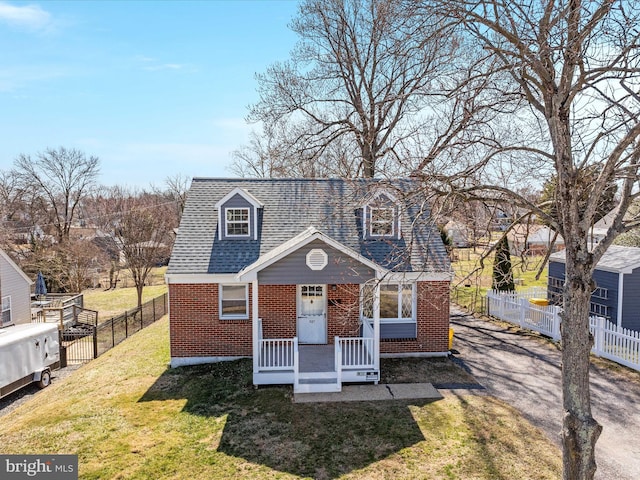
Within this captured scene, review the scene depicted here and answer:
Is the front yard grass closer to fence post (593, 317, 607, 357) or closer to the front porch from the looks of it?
the front porch

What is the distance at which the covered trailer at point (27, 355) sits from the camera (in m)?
14.2

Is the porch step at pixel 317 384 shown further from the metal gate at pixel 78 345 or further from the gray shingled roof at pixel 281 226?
the metal gate at pixel 78 345

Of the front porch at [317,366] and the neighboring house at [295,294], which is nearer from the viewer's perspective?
the front porch at [317,366]

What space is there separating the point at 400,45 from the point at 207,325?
35.0ft

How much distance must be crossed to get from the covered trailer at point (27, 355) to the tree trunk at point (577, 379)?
52.5 ft

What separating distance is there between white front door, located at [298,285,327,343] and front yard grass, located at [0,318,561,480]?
272cm

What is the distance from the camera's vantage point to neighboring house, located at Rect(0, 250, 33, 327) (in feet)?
76.1

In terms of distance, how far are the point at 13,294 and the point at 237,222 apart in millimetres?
16748

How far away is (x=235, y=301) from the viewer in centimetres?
1454

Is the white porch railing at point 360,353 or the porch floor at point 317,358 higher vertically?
the white porch railing at point 360,353

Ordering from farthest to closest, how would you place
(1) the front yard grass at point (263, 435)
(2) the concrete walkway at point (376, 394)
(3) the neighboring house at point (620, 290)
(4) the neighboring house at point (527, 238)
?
(3) the neighboring house at point (620, 290)
(2) the concrete walkway at point (376, 394)
(1) the front yard grass at point (263, 435)
(4) the neighboring house at point (527, 238)

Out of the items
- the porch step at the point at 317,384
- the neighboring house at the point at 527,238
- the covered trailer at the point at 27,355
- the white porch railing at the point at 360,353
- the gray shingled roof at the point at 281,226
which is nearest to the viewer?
the neighboring house at the point at 527,238

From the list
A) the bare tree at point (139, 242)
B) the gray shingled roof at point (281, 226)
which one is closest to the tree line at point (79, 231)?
the bare tree at point (139, 242)

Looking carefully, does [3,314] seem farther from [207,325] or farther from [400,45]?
[400,45]
